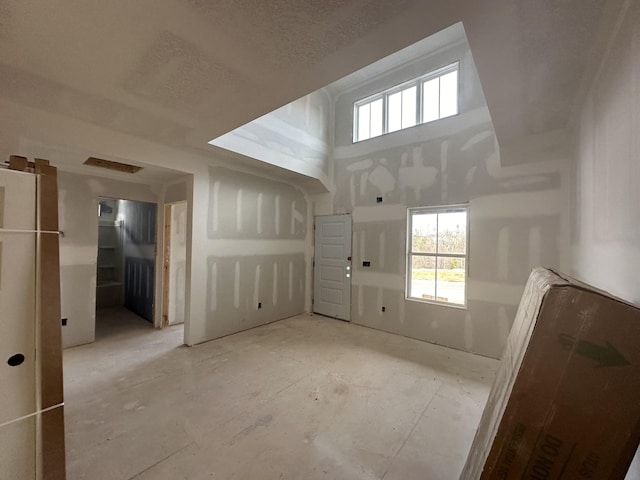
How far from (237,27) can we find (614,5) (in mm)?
1931

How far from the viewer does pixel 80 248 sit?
3680 millimetres

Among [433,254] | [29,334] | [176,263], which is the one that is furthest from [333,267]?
[29,334]

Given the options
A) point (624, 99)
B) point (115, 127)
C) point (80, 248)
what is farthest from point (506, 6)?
point (80, 248)

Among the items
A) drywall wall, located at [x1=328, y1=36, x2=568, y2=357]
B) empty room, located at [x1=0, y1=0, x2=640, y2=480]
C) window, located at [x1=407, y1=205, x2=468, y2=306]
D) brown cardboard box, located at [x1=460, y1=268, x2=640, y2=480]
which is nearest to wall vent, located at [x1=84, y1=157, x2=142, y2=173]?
empty room, located at [x1=0, y1=0, x2=640, y2=480]

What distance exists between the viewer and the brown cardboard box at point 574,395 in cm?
80

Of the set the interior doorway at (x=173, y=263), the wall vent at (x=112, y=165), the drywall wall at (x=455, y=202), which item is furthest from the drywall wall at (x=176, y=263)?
the drywall wall at (x=455, y=202)

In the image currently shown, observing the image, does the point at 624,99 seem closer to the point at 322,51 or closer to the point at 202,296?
the point at 322,51

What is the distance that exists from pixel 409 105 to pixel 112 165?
4594 millimetres

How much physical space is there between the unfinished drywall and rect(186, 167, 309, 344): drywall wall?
13.1 feet

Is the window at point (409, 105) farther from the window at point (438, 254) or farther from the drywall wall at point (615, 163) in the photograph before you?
the drywall wall at point (615, 163)

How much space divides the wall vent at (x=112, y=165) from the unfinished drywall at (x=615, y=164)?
459 centimetres

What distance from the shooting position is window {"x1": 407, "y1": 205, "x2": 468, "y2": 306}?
373 centimetres

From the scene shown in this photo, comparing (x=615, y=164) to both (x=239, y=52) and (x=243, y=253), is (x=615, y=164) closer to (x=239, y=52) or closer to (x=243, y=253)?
(x=239, y=52)

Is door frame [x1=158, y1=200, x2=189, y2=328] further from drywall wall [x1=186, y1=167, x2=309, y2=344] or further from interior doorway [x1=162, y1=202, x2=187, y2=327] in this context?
drywall wall [x1=186, y1=167, x2=309, y2=344]
